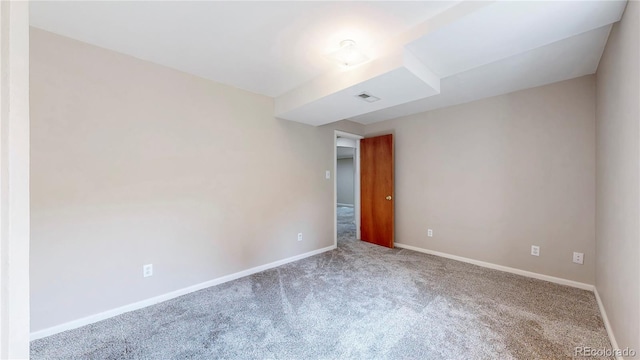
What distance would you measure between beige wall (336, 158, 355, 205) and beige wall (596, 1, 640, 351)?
8016 mm

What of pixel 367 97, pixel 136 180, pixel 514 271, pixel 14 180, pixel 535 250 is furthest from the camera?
pixel 514 271

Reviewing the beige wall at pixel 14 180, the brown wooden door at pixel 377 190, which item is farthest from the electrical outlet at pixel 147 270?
the brown wooden door at pixel 377 190

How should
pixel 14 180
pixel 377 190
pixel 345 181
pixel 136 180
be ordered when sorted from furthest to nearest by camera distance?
pixel 345 181 → pixel 377 190 → pixel 136 180 → pixel 14 180

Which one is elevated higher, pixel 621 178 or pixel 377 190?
pixel 621 178

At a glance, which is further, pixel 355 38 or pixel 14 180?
pixel 355 38

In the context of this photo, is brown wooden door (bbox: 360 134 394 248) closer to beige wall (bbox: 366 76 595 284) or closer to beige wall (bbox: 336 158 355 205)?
beige wall (bbox: 366 76 595 284)

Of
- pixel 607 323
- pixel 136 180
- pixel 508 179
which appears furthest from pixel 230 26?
pixel 607 323

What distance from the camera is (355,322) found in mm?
2023

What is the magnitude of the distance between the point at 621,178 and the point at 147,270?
375 centimetres

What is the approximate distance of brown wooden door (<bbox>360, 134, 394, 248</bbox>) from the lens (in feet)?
13.8

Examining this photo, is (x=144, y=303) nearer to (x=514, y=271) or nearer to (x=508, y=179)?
(x=514, y=271)

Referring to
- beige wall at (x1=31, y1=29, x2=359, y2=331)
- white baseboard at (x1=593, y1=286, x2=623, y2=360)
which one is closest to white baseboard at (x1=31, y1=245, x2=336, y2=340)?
beige wall at (x1=31, y1=29, x2=359, y2=331)

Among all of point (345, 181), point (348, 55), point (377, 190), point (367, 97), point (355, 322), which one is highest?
point (348, 55)

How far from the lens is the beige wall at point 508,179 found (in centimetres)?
264
